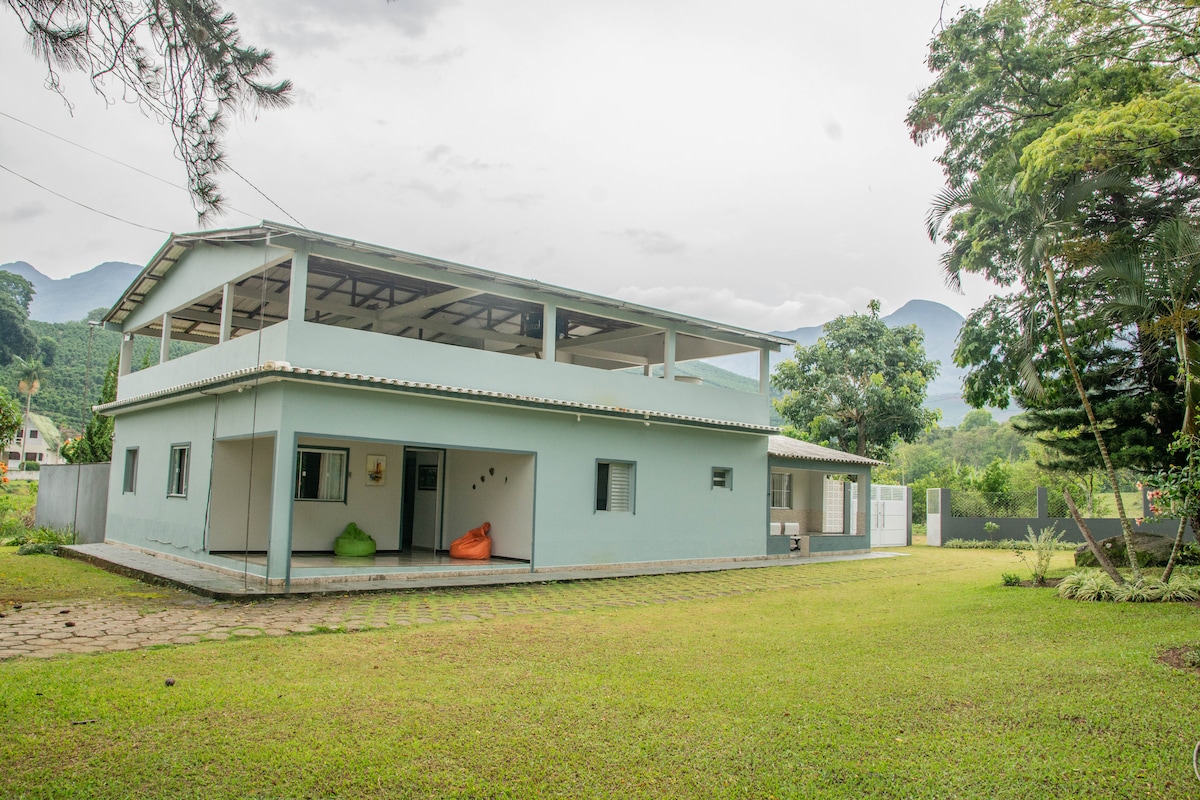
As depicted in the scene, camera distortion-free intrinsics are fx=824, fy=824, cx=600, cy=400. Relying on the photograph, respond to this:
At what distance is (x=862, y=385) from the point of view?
1224 inches

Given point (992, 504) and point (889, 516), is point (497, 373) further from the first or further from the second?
point (992, 504)

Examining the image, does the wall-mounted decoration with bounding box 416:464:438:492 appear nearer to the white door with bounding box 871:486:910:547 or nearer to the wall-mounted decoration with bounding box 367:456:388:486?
the wall-mounted decoration with bounding box 367:456:388:486

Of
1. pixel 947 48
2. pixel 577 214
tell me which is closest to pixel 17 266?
pixel 577 214

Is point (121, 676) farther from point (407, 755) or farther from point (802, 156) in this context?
point (802, 156)

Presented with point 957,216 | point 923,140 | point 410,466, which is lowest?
point 410,466

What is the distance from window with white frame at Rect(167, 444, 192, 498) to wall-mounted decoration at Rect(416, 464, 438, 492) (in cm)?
428

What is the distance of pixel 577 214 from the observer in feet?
118

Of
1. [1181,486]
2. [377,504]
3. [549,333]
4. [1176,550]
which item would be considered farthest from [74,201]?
[1176,550]

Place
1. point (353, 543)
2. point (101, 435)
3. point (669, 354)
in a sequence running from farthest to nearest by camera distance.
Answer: point (101, 435) < point (669, 354) < point (353, 543)

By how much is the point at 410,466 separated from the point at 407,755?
12752 millimetres

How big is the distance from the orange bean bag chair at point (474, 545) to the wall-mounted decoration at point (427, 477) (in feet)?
5.90

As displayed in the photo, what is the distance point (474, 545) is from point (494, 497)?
91cm

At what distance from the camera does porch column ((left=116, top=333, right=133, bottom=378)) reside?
57.4ft

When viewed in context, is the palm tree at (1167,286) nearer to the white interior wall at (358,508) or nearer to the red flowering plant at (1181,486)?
the red flowering plant at (1181,486)
